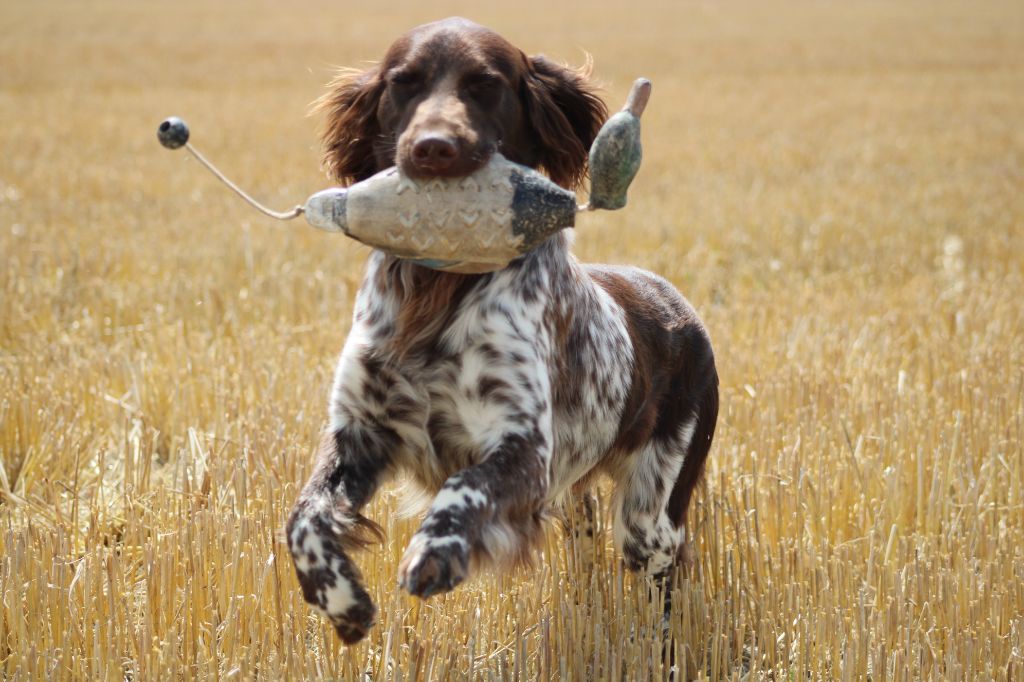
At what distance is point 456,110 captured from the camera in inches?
105

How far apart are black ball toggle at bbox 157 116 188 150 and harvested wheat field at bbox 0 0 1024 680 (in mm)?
1001

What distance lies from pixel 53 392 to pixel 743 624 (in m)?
2.75

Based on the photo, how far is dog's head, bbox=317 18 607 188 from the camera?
263 centimetres

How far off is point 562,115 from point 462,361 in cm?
72

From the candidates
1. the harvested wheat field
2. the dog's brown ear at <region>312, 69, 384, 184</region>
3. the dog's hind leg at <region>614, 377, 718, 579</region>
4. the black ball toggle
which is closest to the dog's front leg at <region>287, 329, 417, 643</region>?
the harvested wheat field

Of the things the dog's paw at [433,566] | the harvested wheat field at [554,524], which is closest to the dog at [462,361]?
the dog's paw at [433,566]

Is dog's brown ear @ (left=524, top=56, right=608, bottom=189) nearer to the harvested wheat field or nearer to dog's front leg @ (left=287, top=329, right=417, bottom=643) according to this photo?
dog's front leg @ (left=287, top=329, right=417, bottom=643)

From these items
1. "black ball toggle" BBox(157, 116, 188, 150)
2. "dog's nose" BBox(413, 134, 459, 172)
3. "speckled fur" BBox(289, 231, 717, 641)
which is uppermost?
"black ball toggle" BBox(157, 116, 188, 150)

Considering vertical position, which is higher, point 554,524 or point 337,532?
point 337,532

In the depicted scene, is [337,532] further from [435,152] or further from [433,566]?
[435,152]

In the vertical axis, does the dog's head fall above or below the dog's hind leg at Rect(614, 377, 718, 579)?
above

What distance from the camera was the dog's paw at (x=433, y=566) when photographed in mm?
2350

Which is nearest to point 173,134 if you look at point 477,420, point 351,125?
point 351,125

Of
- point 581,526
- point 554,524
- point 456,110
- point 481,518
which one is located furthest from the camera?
point 554,524
